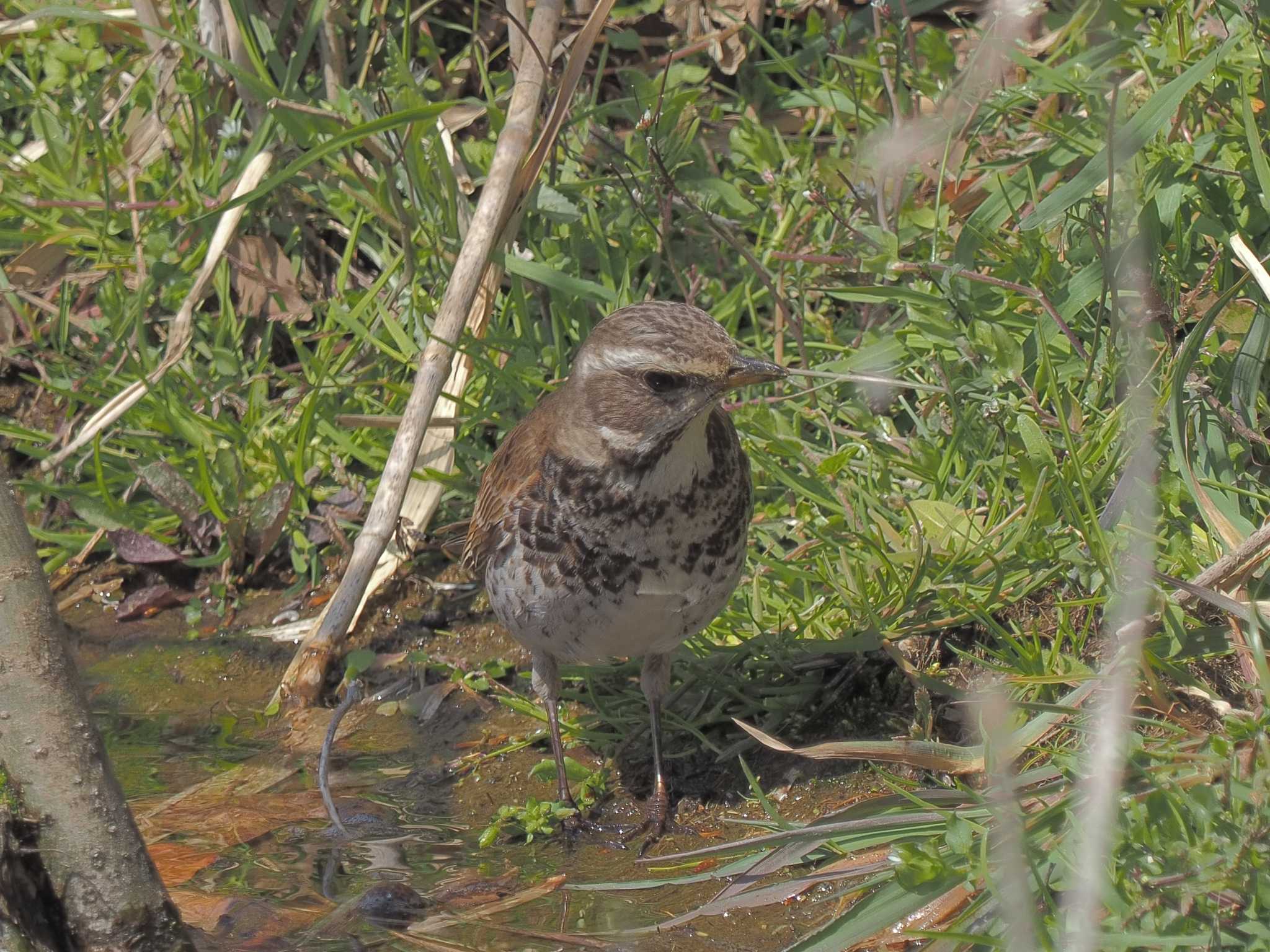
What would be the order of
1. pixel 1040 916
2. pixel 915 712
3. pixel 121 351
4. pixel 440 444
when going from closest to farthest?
pixel 1040 916
pixel 915 712
pixel 440 444
pixel 121 351

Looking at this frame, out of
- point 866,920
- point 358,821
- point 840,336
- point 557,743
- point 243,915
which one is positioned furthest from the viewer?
point 840,336

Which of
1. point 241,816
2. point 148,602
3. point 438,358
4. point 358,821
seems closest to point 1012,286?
point 438,358

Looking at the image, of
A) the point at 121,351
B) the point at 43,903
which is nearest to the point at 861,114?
the point at 121,351

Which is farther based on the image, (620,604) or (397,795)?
(397,795)

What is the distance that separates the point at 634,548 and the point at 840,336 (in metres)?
2.02

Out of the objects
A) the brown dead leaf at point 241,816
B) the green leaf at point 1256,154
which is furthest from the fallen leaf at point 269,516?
the green leaf at point 1256,154

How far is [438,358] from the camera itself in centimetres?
555

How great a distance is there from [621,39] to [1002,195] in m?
2.21

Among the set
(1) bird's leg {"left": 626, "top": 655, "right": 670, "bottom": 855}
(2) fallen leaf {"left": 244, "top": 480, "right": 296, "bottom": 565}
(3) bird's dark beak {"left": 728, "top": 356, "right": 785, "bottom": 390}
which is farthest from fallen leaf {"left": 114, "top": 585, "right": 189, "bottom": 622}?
(3) bird's dark beak {"left": 728, "top": 356, "right": 785, "bottom": 390}

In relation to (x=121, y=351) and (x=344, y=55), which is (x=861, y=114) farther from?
(x=121, y=351)

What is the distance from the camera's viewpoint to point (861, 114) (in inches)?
246

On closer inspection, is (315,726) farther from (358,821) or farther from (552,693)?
(552,693)

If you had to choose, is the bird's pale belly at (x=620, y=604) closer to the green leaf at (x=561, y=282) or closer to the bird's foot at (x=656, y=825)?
the bird's foot at (x=656, y=825)

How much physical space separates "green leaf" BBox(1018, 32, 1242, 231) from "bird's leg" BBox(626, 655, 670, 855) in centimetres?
178
